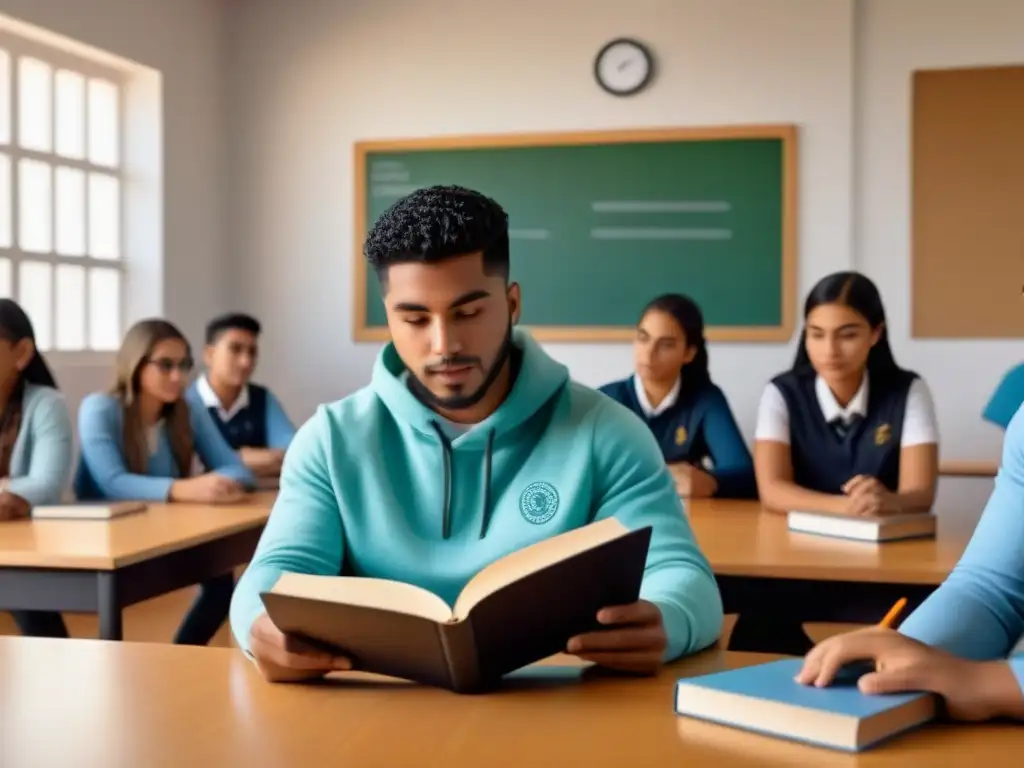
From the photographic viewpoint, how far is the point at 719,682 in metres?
1.16

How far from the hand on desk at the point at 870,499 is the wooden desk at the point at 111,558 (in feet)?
4.81

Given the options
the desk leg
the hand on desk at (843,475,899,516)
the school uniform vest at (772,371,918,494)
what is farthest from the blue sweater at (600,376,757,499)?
the desk leg

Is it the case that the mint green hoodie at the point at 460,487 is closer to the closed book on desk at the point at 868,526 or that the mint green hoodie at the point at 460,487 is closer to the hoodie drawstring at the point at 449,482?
the hoodie drawstring at the point at 449,482

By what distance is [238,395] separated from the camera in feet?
14.6

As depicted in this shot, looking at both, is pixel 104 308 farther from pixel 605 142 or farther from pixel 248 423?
pixel 605 142

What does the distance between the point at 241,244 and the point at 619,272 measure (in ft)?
5.93

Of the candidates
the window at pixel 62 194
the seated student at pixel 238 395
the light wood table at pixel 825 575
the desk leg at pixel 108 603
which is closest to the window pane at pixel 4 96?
the window at pixel 62 194

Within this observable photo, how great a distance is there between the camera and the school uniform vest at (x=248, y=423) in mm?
4387

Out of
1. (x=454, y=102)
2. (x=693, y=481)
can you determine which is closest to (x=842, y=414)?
(x=693, y=481)

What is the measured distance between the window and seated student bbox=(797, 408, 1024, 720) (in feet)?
12.5

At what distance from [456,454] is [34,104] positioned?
3516mm

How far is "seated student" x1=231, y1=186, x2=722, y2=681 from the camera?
4.76ft

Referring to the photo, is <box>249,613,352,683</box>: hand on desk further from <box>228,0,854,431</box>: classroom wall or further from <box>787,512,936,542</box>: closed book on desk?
<box>228,0,854,431</box>: classroom wall

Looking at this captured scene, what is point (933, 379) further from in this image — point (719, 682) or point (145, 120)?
point (719, 682)
